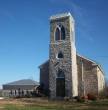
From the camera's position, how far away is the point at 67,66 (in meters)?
42.4

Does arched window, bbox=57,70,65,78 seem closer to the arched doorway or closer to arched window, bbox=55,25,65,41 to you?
the arched doorway

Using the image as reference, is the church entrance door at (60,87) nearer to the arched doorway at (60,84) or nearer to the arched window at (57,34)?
the arched doorway at (60,84)

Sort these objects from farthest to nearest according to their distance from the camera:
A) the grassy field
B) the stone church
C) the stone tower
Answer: the stone church < the stone tower < the grassy field

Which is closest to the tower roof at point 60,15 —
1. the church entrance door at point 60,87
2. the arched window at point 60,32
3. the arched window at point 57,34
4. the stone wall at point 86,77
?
the arched window at point 60,32

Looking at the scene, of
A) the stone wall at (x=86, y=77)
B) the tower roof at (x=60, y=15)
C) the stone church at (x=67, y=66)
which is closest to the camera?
the stone church at (x=67, y=66)

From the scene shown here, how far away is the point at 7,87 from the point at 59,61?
68.8ft

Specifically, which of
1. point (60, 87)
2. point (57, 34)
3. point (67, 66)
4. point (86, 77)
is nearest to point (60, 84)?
point (60, 87)

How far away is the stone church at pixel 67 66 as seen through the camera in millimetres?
42406

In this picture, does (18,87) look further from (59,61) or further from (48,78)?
(59,61)

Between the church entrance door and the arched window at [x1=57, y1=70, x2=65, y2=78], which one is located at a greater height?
the arched window at [x1=57, y1=70, x2=65, y2=78]

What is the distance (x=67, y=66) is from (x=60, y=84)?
301cm

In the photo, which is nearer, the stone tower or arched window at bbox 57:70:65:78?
the stone tower

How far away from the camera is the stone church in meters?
42.4

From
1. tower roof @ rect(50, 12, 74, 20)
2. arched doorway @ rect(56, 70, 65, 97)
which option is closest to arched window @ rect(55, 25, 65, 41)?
tower roof @ rect(50, 12, 74, 20)
